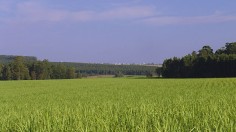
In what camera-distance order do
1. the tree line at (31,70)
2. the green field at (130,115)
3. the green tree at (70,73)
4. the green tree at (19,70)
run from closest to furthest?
the green field at (130,115) < the green tree at (19,70) < the tree line at (31,70) < the green tree at (70,73)

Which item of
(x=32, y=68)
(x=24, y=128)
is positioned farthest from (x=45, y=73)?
(x=24, y=128)

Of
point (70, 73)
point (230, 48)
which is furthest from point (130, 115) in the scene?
point (70, 73)

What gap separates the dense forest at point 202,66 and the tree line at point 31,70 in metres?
46.8

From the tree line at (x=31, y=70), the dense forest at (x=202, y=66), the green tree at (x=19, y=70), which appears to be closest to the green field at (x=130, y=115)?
the dense forest at (x=202, y=66)

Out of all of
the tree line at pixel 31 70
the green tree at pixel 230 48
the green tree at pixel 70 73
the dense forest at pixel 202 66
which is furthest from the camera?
the green tree at pixel 70 73

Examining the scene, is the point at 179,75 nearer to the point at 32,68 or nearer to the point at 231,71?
the point at 231,71

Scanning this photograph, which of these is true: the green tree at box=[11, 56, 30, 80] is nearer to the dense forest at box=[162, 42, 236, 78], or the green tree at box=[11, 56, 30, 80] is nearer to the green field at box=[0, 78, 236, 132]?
the dense forest at box=[162, 42, 236, 78]

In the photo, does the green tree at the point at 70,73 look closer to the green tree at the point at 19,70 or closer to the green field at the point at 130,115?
the green tree at the point at 19,70

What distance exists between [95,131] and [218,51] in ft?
408

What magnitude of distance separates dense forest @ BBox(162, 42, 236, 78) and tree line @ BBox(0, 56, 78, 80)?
4680 centimetres

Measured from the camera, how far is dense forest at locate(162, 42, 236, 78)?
330ft

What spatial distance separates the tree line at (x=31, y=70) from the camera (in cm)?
Answer: 13475

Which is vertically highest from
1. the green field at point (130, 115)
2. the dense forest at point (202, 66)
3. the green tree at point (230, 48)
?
the green tree at point (230, 48)

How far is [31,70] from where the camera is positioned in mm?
144500
